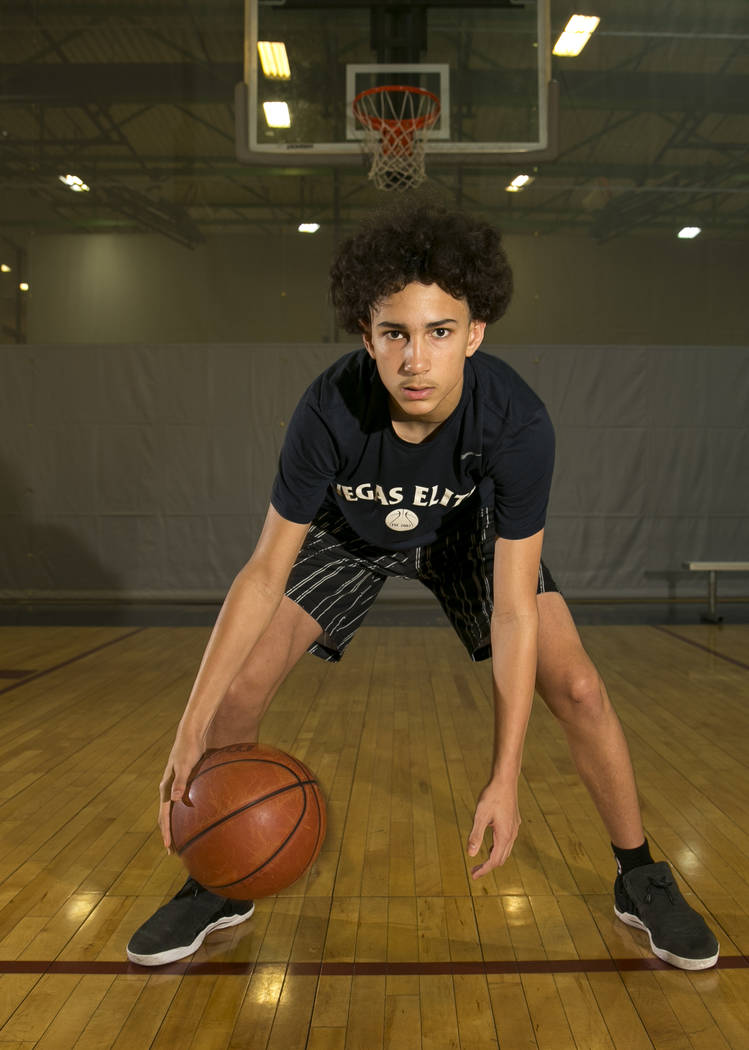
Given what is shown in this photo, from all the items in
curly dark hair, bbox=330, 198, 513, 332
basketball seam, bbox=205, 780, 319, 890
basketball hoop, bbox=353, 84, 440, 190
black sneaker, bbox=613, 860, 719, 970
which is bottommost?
black sneaker, bbox=613, 860, 719, 970

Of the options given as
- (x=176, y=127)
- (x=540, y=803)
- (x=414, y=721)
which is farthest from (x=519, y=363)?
(x=540, y=803)

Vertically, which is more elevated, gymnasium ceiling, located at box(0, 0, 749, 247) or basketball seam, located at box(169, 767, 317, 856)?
gymnasium ceiling, located at box(0, 0, 749, 247)

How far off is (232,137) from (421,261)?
7.63 metres

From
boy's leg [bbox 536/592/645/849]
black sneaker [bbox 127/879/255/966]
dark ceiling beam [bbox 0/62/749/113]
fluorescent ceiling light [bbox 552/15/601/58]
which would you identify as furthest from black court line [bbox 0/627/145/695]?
fluorescent ceiling light [bbox 552/15/601/58]

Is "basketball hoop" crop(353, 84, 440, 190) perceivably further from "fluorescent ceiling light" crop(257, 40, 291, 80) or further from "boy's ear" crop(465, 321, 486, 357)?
"boy's ear" crop(465, 321, 486, 357)

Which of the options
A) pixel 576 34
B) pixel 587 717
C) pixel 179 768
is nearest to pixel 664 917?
pixel 587 717

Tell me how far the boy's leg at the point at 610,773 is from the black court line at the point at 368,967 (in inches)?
3.1

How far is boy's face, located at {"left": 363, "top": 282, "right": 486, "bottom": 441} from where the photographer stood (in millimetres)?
1713

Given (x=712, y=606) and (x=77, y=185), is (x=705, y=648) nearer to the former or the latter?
(x=712, y=606)

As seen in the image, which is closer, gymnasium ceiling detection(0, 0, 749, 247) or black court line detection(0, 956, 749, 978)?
black court line detection(0, 956, 749, 978)

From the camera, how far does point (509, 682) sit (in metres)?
1.71

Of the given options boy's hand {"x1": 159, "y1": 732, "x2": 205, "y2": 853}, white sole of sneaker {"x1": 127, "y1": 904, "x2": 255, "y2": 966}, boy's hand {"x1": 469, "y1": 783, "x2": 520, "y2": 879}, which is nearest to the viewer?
boy's hand {"x1": 469, "y1": 783, "x2": 520, "y2": 879}

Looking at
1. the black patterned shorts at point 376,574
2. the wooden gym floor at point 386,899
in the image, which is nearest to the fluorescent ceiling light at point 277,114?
the wooden gym floor at point 386,899

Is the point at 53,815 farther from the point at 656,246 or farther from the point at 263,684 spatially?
the point at 656,246
